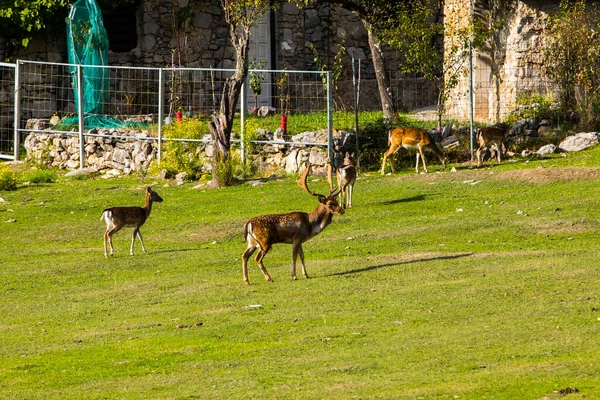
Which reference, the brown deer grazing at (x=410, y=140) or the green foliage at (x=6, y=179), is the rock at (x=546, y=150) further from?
the green foliage at (x=6, y=179)

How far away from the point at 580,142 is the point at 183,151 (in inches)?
342

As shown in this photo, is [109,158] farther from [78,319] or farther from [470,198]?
[78,319]

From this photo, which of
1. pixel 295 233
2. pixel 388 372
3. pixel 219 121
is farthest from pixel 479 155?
pixel 388 372

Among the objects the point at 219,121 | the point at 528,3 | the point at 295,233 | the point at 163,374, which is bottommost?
the point at 163,374

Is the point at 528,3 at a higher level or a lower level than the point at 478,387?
higher

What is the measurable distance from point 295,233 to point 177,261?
121 inches

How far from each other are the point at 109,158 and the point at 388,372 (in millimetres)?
19161

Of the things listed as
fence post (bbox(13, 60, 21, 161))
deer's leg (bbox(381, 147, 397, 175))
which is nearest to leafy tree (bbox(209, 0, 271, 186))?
deer's leg (bbox(381, 147, 397, 175))

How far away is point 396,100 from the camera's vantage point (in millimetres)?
32688

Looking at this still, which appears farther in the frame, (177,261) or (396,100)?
(396,100)

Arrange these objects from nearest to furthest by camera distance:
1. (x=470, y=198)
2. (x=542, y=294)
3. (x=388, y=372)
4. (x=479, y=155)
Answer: (x=388, y=372) → (x=542, y=294) → (x=470, y=198) → (x=479, y=155)

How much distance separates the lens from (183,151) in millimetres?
27641

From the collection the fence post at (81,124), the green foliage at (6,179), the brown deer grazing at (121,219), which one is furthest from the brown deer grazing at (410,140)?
the green foliage at (6,179)

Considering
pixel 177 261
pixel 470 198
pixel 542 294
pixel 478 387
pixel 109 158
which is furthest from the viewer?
pixel 109 158
